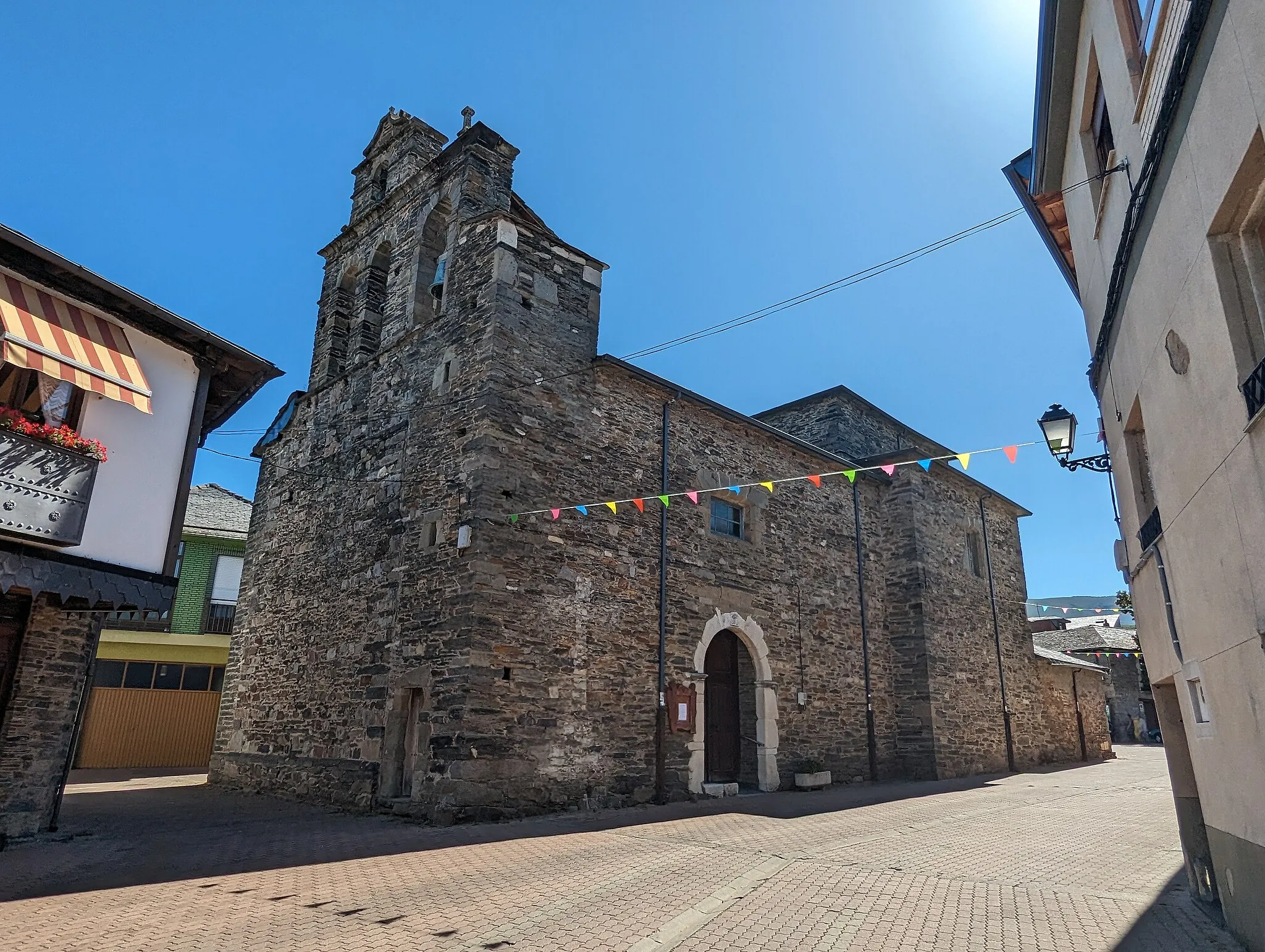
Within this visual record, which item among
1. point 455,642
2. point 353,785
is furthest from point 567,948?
point 353,785

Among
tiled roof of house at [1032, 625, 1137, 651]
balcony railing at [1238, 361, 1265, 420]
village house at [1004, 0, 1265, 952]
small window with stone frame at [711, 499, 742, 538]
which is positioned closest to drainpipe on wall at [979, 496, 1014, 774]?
small window with stone frame at [711, 499, 742, 538]

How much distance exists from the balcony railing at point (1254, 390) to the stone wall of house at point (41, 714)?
9796mm

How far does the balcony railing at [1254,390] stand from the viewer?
316cm

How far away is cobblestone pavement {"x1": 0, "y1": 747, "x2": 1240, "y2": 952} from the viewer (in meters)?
4.54

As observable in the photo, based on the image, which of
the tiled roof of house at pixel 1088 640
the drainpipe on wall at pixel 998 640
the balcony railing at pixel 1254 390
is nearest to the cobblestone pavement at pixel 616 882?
the balcony railing at pixel 1254 390

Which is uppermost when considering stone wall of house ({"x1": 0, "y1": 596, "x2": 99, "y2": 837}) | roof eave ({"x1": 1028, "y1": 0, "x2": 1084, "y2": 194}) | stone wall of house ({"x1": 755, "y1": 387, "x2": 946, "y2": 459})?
stone wall of house ({"x1": 755, "y1": 387, "x2": 946, "y2": 459})

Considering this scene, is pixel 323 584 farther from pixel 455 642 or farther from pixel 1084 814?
pixel 1084 814

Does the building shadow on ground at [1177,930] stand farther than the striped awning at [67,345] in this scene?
No

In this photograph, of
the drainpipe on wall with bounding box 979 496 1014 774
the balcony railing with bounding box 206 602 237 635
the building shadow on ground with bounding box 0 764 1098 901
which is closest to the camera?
the building shadow on ground with bounding box 0 764 1098 901

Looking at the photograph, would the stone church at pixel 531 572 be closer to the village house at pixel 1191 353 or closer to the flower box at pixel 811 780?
the flower box at pixel 811 780

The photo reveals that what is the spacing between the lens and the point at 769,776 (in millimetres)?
11898

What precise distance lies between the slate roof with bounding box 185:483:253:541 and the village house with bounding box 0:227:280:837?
11.4 meters

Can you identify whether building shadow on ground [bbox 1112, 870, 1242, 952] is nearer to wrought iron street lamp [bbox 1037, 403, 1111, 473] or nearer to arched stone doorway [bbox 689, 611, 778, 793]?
wrought iron street lamp [bbox 1037, 403, 1111, 473]

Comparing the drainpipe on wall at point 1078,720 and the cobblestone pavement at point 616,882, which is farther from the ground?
the drainpipe on wall at point 1078,720
